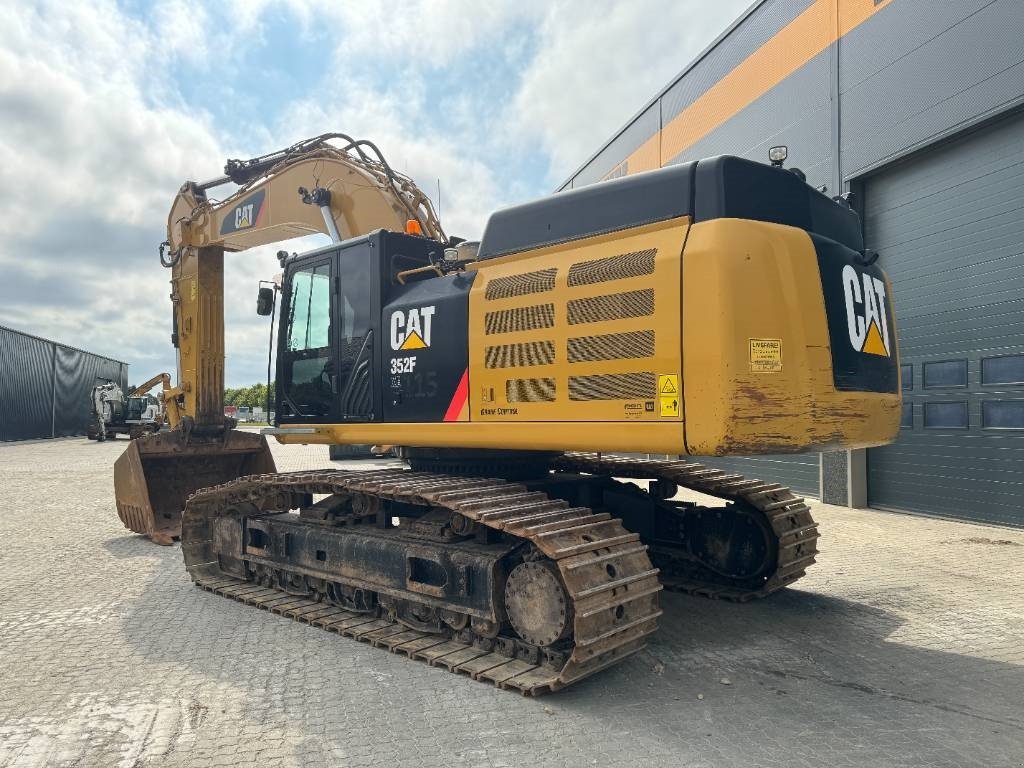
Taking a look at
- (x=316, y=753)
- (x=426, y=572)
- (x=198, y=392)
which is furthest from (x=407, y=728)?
(x=198, y=392)

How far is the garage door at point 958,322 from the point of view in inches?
378

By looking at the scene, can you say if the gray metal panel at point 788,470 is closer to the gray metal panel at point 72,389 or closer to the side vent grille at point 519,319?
the side vent grille at point 519,319

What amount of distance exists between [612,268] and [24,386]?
44.6 meters

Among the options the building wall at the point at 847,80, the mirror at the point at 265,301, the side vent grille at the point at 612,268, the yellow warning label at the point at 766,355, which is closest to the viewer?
the yellow warning label at the point at 766,355

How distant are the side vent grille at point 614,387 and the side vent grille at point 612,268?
0.61 metres

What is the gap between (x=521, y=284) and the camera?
495 cm

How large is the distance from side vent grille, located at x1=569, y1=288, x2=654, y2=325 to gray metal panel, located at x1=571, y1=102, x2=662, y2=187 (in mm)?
15222

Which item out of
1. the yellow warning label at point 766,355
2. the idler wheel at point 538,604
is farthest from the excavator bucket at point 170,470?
the yellow warning label at point 766,355

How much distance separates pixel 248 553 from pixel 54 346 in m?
46.5

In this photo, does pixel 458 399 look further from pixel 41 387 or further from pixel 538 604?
pixel 41 387

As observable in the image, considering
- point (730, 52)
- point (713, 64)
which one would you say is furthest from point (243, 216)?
point (713, 64)

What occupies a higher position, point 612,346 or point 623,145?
point 623,145

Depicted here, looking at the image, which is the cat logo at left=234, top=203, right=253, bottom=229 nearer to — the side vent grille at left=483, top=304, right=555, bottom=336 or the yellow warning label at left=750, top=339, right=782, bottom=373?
the side vent grille at left=483, top=304, right=555, bottom=336

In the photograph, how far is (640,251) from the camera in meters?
4.40
